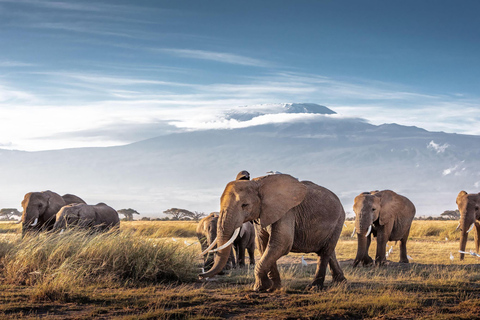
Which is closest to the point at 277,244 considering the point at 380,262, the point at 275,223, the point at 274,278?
the point at 275,223

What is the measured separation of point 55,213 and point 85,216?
2.32 meters

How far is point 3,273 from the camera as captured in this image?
42.1 feet

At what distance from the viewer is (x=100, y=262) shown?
1252 cm

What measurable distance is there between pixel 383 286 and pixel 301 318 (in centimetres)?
392

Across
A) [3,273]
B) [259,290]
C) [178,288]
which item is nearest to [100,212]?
[3,273]

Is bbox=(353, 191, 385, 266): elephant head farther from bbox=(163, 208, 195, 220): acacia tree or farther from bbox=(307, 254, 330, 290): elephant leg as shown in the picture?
bbox=(163, 208, 195, 220): acacia tree

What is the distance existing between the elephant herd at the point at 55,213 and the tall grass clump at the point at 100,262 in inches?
269

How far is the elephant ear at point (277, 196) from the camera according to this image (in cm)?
A: 1016

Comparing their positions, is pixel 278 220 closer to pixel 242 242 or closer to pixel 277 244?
pixel 277 244

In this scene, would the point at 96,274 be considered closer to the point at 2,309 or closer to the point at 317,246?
the point at 2,309

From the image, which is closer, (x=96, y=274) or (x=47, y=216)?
(x=96, y=274)

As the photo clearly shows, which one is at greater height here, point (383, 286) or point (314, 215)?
point (314, 215)

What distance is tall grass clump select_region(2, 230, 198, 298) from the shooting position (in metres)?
12.1

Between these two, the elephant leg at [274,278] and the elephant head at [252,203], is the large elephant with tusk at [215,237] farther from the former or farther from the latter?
the elephant head at [252,203]
